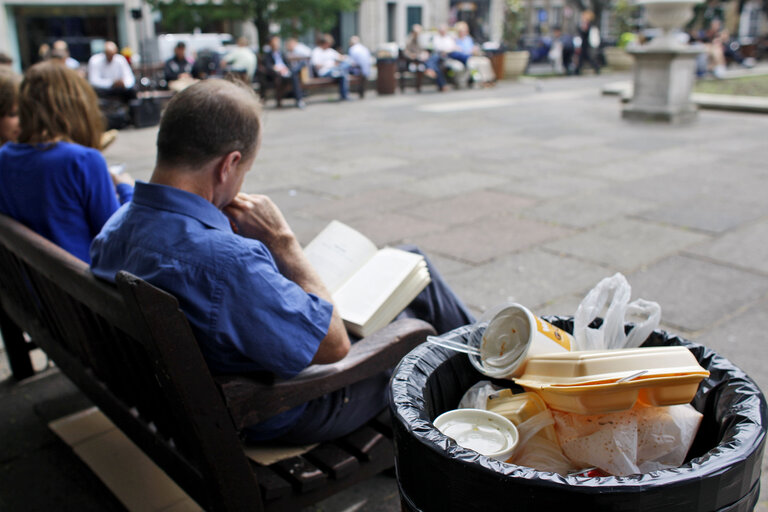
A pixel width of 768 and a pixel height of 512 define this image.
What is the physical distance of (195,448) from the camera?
1649 millimetres

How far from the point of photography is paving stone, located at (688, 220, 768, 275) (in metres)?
4.36

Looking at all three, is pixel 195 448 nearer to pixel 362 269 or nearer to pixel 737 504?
pixel 362 269

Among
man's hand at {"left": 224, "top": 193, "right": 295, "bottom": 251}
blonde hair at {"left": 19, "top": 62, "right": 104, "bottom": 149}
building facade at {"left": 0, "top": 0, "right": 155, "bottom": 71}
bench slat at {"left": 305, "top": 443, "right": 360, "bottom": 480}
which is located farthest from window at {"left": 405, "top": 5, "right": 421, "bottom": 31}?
bench slat at {"left": 305, "top": 443, "right": 360, "bottom": 480}

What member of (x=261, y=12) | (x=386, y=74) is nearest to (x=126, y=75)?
(x=386, y=74)

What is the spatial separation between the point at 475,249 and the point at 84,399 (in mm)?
2631

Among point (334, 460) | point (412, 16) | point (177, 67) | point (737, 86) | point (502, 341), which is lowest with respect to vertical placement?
point (334, 460)

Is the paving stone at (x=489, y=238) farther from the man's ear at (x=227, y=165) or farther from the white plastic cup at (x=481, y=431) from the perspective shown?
the white plastic cup at (x=481, y=431)

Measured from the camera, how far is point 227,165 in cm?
183

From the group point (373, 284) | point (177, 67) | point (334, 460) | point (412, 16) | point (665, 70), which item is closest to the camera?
point (334, 460)

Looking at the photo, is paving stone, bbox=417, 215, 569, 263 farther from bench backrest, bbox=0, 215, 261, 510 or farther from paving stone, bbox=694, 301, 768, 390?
bench backrest, bbox=0, 215, 261, 510

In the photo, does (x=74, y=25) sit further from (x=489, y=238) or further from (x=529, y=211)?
(x=489, y=238)

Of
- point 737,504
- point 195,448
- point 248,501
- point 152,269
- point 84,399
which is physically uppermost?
point 152,269

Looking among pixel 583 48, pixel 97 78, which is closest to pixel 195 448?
pixel 97 78

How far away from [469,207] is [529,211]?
49 cm
